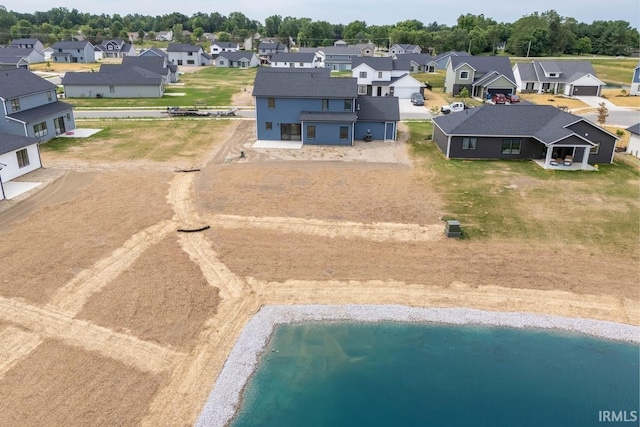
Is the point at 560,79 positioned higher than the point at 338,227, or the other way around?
the point at 560,79

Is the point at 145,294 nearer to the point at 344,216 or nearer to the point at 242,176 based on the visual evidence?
the point at 344,216

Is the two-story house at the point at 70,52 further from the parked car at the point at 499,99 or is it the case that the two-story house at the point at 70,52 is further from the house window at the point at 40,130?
the parked car at the point at 499,99

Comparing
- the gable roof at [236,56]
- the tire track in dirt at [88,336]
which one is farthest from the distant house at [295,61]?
the tire track in dirt at [88,336]

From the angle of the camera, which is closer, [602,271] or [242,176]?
[602,271]

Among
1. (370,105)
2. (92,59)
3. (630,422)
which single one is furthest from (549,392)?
(92,59)

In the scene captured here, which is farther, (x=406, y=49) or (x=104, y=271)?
(x=406, y=49)

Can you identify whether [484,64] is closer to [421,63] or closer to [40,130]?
[421,63]

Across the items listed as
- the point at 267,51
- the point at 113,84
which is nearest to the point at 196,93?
the point at 113,84
